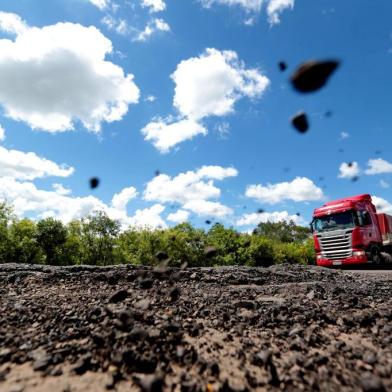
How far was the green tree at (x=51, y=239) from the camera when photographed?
18.8 metres

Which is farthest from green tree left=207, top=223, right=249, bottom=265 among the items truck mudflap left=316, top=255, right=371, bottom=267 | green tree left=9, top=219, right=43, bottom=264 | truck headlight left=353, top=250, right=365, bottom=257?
green tree left=9, top=219, right=43, bottom=264

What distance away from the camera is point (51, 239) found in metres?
19.1

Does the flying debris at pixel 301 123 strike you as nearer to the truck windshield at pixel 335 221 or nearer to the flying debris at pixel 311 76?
the flying debris at pixel 311 76

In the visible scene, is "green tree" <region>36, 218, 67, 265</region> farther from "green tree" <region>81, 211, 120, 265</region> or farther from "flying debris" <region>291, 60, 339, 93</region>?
"flying debris" <region>291, 60, 339, 93</region>

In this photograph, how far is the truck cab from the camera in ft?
54.0

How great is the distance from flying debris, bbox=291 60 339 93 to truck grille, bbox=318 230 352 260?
1500 cm

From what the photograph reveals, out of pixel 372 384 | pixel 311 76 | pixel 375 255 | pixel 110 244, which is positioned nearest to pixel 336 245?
pixel 375 255

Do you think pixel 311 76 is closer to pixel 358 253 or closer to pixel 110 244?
pixel 358 253

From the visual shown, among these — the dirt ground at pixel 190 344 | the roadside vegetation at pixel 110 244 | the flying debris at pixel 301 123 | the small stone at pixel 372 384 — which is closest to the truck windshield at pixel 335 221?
the roadside vegetation at pixel 110 244

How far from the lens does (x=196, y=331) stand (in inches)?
163

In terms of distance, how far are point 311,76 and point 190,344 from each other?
9.78 feet

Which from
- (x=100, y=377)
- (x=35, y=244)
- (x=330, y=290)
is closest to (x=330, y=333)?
(x=100, y=377)

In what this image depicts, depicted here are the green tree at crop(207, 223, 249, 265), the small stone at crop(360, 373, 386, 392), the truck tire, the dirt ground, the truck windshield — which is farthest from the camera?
the green tree at crop(207, 223, 249, 265)

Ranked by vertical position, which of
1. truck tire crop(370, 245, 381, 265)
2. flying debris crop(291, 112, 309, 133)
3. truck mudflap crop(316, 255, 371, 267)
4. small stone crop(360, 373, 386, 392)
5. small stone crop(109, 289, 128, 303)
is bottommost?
small stone crop(360, 373, 386, 392)
